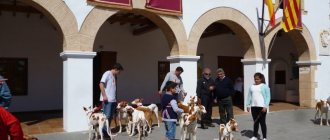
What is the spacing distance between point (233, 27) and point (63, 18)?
5.63 m

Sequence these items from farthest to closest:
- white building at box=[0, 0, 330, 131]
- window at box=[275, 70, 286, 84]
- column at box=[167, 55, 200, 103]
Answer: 1. window at box=[275, 70, 286, 84]
2. column at box=[167, 55, 200, 103]
3. white building at box=[0, 0, 330, 131]

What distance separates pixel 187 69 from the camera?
31.2 feet

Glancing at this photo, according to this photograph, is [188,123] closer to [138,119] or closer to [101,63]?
[138,119]

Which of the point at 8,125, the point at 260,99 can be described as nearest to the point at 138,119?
the point at 260,99

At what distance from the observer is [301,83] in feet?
43.9

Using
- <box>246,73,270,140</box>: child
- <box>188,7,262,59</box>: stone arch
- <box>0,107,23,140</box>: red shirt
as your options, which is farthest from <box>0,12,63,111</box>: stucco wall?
<box>0,107,23,140</box>: red shirt

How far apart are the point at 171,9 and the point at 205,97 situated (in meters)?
2.64

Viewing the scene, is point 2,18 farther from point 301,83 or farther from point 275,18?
point 301,83

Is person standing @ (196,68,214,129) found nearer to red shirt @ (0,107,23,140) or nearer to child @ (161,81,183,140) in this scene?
child @ (161,81,183,140)

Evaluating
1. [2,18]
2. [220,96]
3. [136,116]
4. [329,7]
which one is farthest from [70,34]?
[329,7]

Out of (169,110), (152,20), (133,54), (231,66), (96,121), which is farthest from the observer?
(231,66)

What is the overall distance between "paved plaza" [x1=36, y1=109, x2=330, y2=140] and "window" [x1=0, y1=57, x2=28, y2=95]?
14.5 feet

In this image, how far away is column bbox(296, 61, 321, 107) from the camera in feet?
42.8

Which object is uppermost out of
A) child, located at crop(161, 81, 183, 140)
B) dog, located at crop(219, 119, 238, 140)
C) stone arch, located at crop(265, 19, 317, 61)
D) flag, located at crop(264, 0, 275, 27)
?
flag, located at crop(264, 0, 275, 27)
